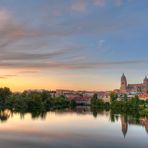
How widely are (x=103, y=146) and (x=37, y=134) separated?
4969 millimetres

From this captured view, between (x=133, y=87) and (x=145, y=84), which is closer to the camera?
(x=145, y=84)

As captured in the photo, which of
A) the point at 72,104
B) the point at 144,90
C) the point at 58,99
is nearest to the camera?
the point at 58,99

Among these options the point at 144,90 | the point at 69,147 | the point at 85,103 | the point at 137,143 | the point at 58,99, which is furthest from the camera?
the point at 144,90

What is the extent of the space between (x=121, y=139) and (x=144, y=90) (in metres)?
82.9

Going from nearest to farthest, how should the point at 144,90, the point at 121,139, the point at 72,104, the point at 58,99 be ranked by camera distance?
1. the point at 121,139
2. the point at 58,99
3. the point at 72,104
4. the point at 144,90

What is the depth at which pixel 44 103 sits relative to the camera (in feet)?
180

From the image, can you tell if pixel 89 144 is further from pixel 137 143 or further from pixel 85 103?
pixel 85 103

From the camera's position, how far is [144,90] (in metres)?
100

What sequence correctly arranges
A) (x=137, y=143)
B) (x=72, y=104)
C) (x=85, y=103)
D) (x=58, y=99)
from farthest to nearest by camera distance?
(x=85, y=103)
(x=72, y=104)
(x=58, y=99)
(x=137, y=143)

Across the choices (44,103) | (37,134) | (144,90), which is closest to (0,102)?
(44,103)

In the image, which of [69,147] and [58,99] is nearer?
[69,147]

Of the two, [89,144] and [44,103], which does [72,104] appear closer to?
[44,103]

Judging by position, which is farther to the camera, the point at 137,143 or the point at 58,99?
the point at 58,99

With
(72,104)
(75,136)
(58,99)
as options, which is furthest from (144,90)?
(75,136)
